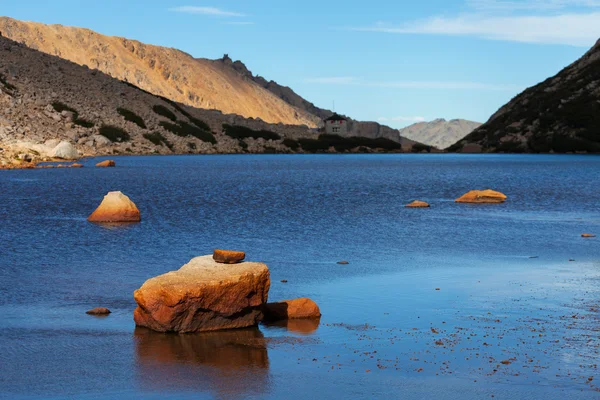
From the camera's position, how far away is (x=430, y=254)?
38.5m

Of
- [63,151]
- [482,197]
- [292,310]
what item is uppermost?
[292,310]

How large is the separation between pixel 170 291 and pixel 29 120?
7316 inches

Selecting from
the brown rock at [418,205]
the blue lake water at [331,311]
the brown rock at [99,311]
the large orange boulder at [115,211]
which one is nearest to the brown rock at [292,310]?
the blue lake water at [331,311]

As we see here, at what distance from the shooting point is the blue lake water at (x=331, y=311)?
57.6 ft

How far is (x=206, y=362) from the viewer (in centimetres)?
1914

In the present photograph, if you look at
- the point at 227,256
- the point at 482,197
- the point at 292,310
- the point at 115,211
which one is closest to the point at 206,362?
the point at 227,256

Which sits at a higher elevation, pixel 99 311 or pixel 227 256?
pixel 227 256

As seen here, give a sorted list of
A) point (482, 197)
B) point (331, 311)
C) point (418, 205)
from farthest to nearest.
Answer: point (482, 197), point (418, 205), point (331, 311)

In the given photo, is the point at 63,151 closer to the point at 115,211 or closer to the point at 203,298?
the point at 115,211

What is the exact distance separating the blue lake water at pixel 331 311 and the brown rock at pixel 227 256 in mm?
2068

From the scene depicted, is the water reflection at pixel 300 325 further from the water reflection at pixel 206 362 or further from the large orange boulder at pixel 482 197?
the large orange boulder at pixel 482 197

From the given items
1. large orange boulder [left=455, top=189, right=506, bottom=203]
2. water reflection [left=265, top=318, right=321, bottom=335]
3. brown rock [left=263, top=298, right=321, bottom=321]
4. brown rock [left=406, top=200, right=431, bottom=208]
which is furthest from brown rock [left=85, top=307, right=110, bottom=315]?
large orange boulder [left=455, top=189, right=506, bottom=203]

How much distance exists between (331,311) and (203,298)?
196 inches

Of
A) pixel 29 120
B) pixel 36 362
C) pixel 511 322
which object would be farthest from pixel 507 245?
pixel 29 120
